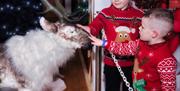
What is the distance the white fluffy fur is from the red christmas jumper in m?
0.14

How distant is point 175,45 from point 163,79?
26cm

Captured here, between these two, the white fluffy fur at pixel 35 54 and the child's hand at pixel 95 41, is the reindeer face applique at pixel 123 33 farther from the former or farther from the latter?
the white fluffy fur at pixel 35 54

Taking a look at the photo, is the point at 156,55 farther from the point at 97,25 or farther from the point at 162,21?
the point at 97,25

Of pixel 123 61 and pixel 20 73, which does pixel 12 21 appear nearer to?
pixel 20 73

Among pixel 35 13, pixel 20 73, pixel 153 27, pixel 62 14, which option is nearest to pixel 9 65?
pixel 20 73

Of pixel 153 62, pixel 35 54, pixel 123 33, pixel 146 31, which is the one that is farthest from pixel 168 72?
pixel 35 54

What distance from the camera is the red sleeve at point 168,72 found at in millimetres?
1153

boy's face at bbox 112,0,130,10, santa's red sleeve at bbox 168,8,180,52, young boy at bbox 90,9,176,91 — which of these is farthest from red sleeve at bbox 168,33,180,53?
boy's face at bbox 112,0,130,10

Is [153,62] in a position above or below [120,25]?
below

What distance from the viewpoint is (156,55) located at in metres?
1.19

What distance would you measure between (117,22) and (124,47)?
133 mm

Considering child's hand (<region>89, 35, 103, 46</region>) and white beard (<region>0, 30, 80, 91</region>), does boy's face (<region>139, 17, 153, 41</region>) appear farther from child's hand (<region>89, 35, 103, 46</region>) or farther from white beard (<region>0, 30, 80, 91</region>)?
white beard (<region>0, 30, 80, 91</region>)

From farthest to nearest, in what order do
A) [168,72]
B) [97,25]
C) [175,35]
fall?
1. [97,25]
2. [175,35]
3. [168,72]

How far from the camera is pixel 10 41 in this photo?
1485 millimetres
